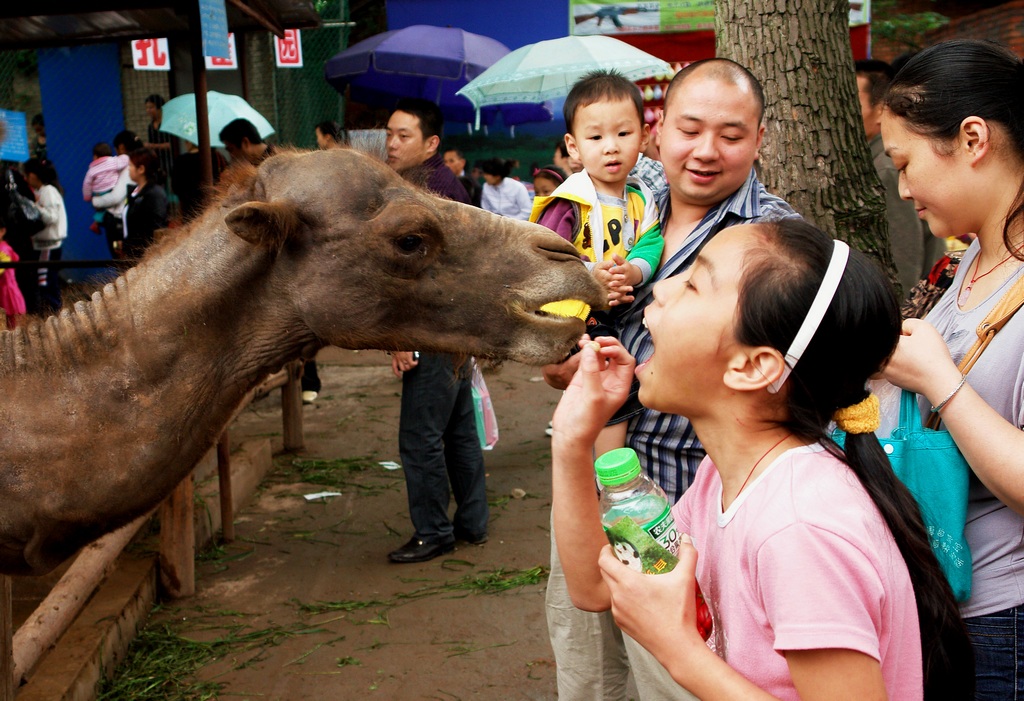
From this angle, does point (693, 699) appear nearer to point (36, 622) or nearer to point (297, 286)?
point (297, 286)

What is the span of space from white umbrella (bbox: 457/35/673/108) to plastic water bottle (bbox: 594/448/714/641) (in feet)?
25.6

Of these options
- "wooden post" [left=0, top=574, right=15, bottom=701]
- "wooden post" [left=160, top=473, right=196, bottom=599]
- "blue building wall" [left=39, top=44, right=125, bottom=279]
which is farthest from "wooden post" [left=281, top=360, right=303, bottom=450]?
"blue building wall" [left=39, top=44, right=125, bottom=279]

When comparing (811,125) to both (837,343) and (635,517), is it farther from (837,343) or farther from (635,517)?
(635,517)

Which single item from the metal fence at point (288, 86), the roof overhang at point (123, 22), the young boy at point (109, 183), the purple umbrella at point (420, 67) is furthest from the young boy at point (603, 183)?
the metal fence at point (288, 86)

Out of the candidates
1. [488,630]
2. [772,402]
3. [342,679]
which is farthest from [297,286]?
[488,630]

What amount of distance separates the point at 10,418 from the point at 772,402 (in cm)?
212

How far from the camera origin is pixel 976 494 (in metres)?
2.13

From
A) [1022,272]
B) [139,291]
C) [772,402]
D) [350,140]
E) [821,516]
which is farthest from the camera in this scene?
[350,140]

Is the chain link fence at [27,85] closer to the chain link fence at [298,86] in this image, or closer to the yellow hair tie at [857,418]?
the chain link fence at [298,86]

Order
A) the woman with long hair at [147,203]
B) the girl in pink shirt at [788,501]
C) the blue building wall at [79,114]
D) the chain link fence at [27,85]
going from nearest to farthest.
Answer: the girl in pink shirt at [788,501] < the woman with long hair at [147,203] < the blue building wall at [79,114] < the chain link fence at [27,85]

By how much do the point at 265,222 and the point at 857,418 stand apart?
1.75 meters

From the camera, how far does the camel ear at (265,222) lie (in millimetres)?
2617

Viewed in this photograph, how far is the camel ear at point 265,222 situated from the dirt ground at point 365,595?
7.91ft

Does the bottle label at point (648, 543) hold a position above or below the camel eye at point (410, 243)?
below
